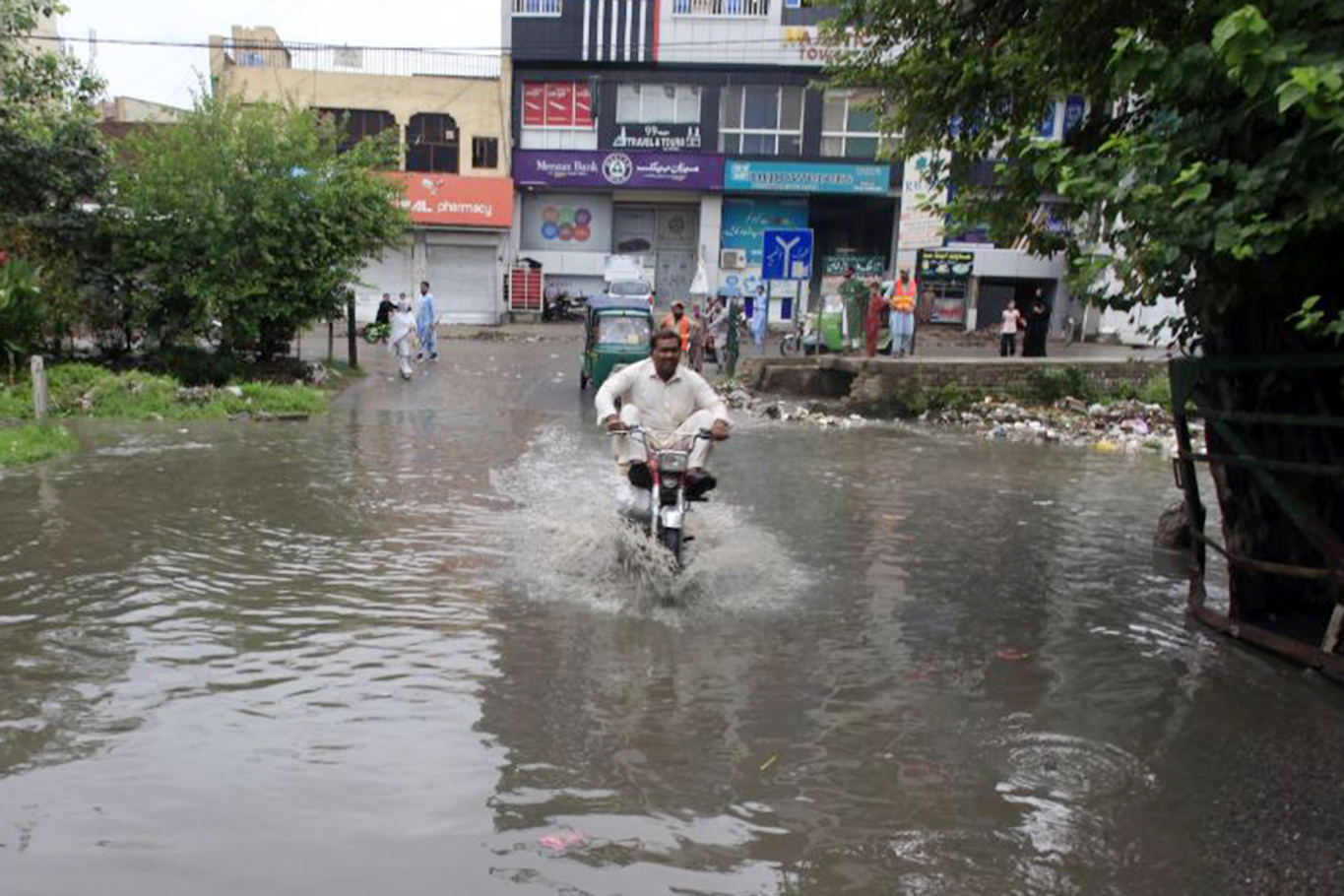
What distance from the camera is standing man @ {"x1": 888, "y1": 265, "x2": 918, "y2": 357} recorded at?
22281mm

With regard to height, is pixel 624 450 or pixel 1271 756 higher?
pixel 624 450

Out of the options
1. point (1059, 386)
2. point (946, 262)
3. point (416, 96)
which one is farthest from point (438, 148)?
point (1059, 386)

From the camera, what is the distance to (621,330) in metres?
19.9

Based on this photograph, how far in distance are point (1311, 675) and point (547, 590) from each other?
4.48m

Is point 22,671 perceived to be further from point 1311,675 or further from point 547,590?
point 1311,675

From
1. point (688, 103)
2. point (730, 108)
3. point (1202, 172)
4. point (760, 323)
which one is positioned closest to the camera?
point (1202, 172)

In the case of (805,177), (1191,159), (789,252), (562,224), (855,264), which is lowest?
(1191,159)

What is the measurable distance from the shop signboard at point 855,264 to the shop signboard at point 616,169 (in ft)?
16.2

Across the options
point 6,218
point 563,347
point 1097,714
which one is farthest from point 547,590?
point 563,347

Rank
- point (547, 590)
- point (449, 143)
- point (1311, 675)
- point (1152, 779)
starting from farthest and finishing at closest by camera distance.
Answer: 1. point (449, 143)
2. point (547, 590)
3. point (1311, 675)
4. point (1152, 779)

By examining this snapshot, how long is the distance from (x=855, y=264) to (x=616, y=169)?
9.00 m

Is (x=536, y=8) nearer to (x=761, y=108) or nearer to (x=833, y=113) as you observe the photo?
(x=761, y=108)

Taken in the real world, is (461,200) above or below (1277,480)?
above

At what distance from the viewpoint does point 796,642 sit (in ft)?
20.2
